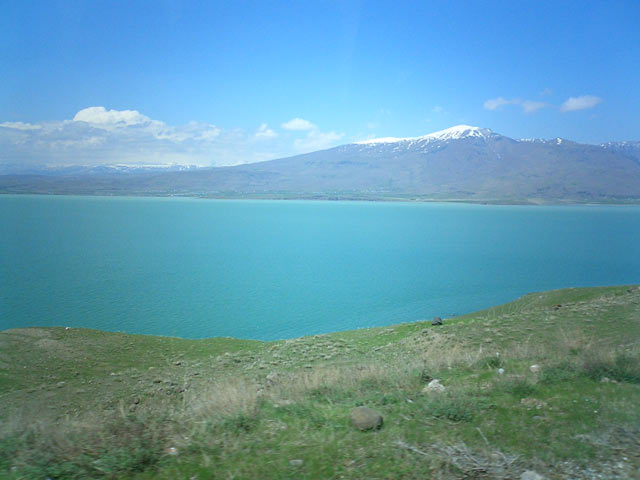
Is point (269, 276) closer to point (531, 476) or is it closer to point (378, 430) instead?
point (378, 430)

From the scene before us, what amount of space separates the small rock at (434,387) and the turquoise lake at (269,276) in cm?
1552

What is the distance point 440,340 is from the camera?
42.1 ft

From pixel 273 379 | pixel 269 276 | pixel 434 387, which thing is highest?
pixel 434 387

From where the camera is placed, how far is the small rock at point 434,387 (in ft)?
19.9

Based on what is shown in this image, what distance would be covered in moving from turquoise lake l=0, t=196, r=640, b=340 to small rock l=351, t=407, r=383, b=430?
54.8 ft

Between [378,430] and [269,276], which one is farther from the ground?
[378,430]

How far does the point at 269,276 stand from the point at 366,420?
30826 millimetres

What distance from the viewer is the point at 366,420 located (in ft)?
15.6

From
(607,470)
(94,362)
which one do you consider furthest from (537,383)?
(94,362)

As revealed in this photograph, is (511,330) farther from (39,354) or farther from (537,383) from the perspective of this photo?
(39,354)

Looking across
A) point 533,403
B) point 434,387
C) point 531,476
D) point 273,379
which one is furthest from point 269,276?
point 531,476

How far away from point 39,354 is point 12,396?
4861 millimetres

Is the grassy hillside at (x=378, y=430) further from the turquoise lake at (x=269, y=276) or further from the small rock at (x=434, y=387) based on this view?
the turquoise lake at (x=269, y=276)

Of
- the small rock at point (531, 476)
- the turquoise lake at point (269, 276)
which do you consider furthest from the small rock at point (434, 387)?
the turquoise lake at point (269, 276)
